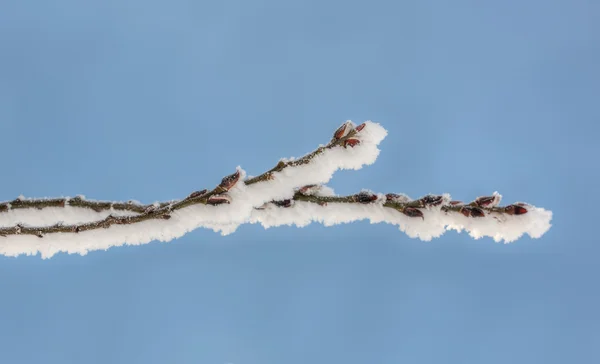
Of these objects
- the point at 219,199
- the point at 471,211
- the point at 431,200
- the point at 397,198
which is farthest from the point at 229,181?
the point at 471,211

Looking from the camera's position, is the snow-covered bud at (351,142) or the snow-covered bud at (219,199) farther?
the snow-covered bud at (351,142)

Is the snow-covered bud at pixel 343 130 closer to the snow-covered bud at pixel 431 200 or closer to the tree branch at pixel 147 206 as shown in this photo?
the tree branch at pixel 147 206

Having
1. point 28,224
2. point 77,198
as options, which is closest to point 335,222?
point 77,198

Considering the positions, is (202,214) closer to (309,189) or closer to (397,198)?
(309,189)

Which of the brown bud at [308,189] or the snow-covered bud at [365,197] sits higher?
the brown bud at [308,189]

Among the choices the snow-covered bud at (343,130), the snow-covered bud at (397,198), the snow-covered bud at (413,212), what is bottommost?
the snow-covered bud at (413,212)

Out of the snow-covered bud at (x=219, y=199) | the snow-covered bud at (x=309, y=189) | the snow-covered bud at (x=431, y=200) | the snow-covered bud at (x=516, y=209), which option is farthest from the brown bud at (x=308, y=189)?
the snow-covered bud at (x=516, y=209)

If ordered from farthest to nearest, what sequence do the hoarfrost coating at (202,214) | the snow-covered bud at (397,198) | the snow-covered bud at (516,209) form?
the snow-covered bud at (397,198)
the hoarfrost coating at (202,214)
the snow-covered bud at (516,209)
